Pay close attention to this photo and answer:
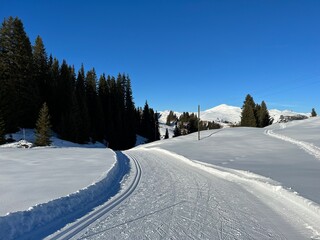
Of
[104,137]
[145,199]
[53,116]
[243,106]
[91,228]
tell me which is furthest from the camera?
[243,106]

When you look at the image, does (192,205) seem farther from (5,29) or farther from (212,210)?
(5,29)

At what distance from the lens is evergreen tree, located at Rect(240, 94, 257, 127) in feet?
319

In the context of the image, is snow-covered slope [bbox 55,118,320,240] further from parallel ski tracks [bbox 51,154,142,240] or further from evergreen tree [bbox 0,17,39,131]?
evergreen tree [bbox 0,17,39,131]

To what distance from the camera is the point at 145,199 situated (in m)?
10.5

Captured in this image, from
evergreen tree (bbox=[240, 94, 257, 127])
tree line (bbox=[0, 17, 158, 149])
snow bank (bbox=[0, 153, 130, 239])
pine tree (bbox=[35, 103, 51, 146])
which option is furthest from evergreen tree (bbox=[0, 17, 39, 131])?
evergreen tree (bbox=[240, 94, 257, 127])

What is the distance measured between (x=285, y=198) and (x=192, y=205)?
127 inches

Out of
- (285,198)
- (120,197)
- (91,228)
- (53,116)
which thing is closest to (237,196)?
(285,198)

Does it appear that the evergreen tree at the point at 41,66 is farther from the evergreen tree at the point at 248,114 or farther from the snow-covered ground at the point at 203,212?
the evergreen tree at the point at 248,114

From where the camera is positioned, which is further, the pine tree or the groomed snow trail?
the pine tree

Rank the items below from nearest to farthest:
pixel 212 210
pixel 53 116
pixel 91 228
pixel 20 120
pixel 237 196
→ pixel 91 228
pixel 212 210
pixel 237 196
pixel 20 120
pixel 53 116

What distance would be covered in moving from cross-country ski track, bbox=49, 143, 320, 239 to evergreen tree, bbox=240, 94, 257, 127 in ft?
284

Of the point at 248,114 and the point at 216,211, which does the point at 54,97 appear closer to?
the point at 248,114

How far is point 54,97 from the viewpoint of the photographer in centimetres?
6519

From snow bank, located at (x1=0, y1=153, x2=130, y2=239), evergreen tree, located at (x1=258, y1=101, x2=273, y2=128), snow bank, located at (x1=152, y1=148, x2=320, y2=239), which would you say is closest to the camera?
snow bank, located at (x1=0, y1=153, x2=130, y2=239)
